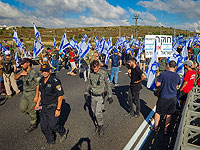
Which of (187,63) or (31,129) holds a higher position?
(187,63)

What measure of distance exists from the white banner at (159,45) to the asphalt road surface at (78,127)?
1.97 m

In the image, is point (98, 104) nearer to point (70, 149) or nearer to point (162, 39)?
point (70, 149)

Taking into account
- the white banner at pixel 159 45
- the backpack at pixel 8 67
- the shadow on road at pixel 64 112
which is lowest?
the shadow on road at pixel 64 112

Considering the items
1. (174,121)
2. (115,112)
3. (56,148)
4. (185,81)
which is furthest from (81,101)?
(185,81)

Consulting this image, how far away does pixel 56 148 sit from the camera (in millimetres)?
3484

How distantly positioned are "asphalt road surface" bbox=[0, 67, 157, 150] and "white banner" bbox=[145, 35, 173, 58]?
1.97m

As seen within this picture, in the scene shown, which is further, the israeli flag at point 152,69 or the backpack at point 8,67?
the backpack at point 8,67

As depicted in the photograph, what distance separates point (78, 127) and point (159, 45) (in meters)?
3.86

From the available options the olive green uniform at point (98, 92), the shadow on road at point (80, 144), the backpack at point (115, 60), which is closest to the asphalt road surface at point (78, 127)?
the shadow on road at point (80, 144)

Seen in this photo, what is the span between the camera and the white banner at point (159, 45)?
523cm

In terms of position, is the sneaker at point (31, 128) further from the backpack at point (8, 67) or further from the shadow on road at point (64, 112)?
the backpack at point (8, 67)

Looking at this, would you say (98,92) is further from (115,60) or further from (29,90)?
(115,60)

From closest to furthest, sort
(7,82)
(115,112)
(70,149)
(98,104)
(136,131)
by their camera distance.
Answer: (70,149), (98,104), (136,131), (115,112), (7,82)

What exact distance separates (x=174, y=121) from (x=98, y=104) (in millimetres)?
2454
